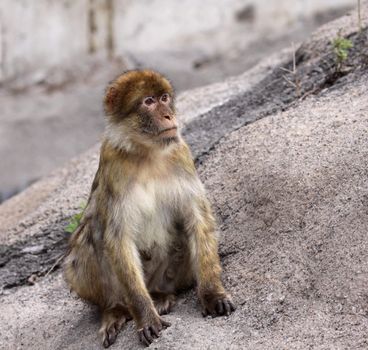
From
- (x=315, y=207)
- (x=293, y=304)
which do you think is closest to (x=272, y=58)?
(x=315, y=207)

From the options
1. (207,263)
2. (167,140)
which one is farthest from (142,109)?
(207,263)

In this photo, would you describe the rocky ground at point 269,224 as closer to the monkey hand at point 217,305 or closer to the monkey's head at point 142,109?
the monkey hand at point 217,305

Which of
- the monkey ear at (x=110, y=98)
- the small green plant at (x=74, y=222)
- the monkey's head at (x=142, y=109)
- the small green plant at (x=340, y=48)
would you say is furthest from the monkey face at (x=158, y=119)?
the small green plant at (x=340, y=48)

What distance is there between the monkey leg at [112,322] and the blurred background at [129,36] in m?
9.42

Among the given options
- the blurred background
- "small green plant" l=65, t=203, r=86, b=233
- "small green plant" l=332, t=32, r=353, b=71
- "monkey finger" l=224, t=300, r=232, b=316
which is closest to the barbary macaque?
"monkey finger" l=224, t=300, r=232, b=316

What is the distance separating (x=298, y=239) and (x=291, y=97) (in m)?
2.04

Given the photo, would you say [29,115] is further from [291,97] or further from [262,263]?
[262,263]

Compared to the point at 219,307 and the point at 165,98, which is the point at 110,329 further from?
the point at 165,98

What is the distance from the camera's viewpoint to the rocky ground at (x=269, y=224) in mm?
5492

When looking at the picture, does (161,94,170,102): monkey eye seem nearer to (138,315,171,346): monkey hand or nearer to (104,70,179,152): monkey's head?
(104,70,179,152): monkey's head

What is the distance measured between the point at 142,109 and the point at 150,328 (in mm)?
1261

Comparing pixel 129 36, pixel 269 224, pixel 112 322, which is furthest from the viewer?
pixel 129 36

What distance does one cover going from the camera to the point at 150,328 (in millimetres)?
5637

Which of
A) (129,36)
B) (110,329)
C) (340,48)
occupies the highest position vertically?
(340,48)
